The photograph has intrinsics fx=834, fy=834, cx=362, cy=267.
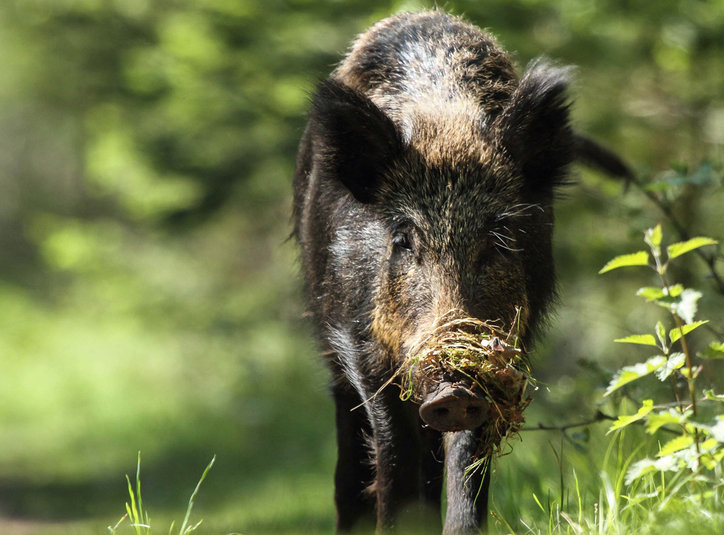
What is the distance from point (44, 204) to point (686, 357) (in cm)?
2336

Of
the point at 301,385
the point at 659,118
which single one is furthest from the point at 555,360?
the point at 659,118

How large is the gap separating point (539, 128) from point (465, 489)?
1727 millimetres

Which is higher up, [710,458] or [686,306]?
[686,306]

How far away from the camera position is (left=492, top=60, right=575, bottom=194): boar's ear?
3879mm

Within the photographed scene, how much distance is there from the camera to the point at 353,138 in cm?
396

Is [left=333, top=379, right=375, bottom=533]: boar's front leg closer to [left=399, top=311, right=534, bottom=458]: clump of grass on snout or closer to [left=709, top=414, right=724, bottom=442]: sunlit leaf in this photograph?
[left=399, top=311, right=534, bottom=458]: clump of grass on snout

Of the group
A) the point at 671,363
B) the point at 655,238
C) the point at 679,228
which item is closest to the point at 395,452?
the point at 671,363

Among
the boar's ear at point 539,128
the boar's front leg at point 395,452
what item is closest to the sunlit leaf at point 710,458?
the boar's front leg at point 395,452

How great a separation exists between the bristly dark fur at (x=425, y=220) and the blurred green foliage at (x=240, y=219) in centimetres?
56

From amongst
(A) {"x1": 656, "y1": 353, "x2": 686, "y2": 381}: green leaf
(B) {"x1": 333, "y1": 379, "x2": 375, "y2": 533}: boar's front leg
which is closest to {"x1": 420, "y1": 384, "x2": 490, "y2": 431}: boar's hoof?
(A) {"x1": 656, "y1": 353, "x2": 686, "y2": 381}: green leaf

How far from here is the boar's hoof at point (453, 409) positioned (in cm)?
295

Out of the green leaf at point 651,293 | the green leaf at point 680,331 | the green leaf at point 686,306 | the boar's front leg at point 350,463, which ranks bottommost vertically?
the boar's front leg at point 350,463

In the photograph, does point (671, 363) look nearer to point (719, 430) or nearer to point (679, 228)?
point (719, 430)

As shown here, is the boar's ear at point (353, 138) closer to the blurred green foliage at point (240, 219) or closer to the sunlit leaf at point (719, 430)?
the blurred green foliage at point (240, 219)
